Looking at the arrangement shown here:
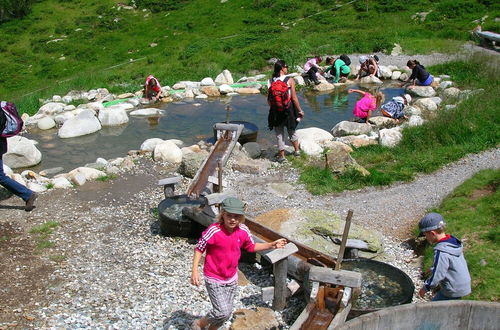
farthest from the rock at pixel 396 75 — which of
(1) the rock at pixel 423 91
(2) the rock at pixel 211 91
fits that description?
(2) the rock at pixel 211 91

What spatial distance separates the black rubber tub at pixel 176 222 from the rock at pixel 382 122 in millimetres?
8409

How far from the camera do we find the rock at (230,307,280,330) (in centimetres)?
637

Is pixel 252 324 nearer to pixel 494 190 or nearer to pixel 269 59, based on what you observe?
pixel 494 190

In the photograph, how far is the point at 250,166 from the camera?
12.5 m

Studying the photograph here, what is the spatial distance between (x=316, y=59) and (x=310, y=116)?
19.7ft

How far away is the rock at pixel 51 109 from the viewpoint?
18812mm

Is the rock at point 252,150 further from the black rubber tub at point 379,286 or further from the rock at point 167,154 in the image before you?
the black rubber tub at point 379,286

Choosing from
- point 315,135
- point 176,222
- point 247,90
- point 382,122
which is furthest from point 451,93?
point 176,222

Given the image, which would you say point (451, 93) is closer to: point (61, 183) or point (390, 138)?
point (390, 138)

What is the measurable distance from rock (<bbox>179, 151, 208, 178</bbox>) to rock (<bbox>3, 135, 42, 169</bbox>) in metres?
4.45

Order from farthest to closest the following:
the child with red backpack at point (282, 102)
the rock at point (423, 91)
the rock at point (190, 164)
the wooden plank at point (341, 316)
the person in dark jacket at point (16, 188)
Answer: the rock at point (423, 91), the rock at point (190, 164), the child with red backpack at point (282, 102), the person in dark jacket at point (16, 188), the wooden plank at point (341, 316)

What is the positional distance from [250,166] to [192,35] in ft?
63.9

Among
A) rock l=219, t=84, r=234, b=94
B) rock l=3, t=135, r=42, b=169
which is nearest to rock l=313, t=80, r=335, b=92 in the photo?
rock l=219, t=84, r=234, b=94

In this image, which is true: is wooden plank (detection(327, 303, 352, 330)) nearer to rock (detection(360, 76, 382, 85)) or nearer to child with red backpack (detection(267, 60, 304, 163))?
child with red backpack (detection(267, 60, 304, 163))
